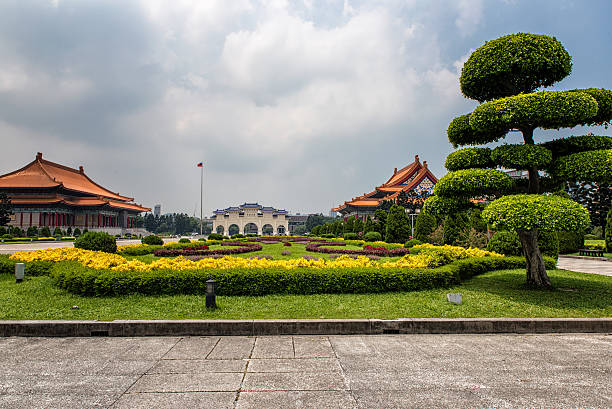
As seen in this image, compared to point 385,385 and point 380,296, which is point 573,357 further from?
point 380,296

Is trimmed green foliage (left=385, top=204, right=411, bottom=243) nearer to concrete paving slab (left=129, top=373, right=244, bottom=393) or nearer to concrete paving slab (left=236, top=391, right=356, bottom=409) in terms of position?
concrete paving slab (left=129, top=373, right=244, bottom=393)

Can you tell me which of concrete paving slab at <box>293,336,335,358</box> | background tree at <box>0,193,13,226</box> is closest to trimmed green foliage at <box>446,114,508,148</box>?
concrete paving slab at <box>293,336,335,358</box>

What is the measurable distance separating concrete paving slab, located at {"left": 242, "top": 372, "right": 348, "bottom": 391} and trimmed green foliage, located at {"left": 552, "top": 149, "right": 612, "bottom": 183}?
661cm

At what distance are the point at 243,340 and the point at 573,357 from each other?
433cm

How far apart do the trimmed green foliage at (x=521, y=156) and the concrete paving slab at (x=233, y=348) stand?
6435mm

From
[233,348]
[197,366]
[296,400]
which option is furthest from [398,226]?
[296,400]

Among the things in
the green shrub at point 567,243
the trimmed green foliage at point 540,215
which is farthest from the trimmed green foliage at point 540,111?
the green shrub at point 567,243

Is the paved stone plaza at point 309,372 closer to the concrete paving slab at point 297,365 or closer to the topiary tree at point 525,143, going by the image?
the concrete paving slab at point 297,365

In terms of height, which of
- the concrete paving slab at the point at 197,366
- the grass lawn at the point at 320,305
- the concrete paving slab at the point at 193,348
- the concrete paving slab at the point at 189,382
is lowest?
the concrete paving slab at the point at 193,348

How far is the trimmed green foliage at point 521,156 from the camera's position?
23.8 feet

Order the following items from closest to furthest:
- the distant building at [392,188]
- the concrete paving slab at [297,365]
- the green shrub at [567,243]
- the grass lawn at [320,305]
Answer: the concrete paving slab at [297,365]
the grass lawn at [320,305]
the green shrub at [567,243]
the distant building at [392,188]

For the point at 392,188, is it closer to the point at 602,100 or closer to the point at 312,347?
the point at 602,100

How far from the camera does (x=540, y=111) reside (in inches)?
272

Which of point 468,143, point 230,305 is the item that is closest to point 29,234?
point 230,305
